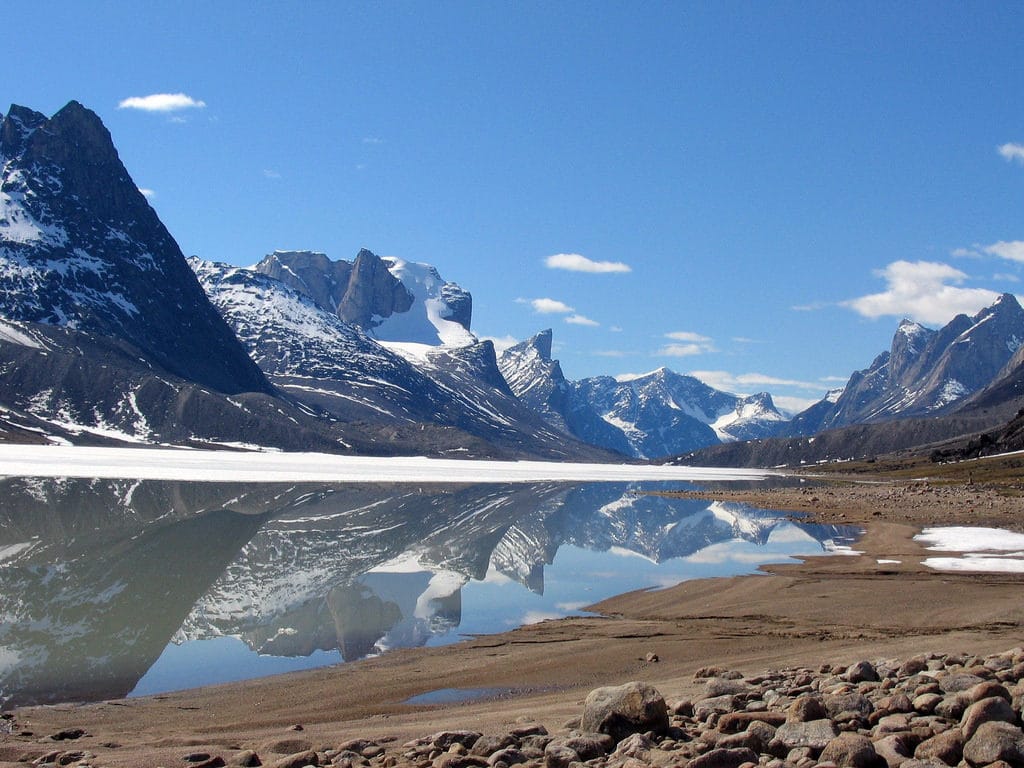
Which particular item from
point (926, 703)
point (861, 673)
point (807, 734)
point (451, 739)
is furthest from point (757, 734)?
point (861, 673)

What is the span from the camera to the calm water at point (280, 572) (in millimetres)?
27266

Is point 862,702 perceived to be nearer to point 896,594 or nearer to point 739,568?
point 896,594

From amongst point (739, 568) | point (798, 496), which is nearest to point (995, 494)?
point (798, 496)

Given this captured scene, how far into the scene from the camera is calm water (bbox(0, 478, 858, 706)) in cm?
2727

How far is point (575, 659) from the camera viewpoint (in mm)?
25203

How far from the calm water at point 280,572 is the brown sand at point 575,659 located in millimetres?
2946

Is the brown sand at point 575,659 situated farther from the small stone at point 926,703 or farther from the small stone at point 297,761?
the small stone at point 926,703

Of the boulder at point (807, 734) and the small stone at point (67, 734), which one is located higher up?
the boulder at point (807, 734)

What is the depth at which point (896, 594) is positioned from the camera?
35.2 m

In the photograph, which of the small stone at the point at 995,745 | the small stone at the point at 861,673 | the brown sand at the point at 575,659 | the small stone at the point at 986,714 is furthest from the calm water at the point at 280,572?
the small stone at the point at 995,745

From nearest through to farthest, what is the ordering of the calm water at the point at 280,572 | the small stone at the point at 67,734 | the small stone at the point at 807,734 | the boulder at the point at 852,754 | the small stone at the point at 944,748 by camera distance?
the boulder at the point at 852,754, the small stone at the point at 944,748, the small stone at the point at 807,734, the small stone at the point at 67,734, the calm water at the point at 280,572

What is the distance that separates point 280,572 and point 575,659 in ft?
83.4

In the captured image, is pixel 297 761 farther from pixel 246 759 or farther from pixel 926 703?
pixel 926 703

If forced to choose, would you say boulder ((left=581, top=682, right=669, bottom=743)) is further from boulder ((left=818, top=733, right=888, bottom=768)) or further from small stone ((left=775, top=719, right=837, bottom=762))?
boulder ((left=818, top=733, right=888, bottom=768))
